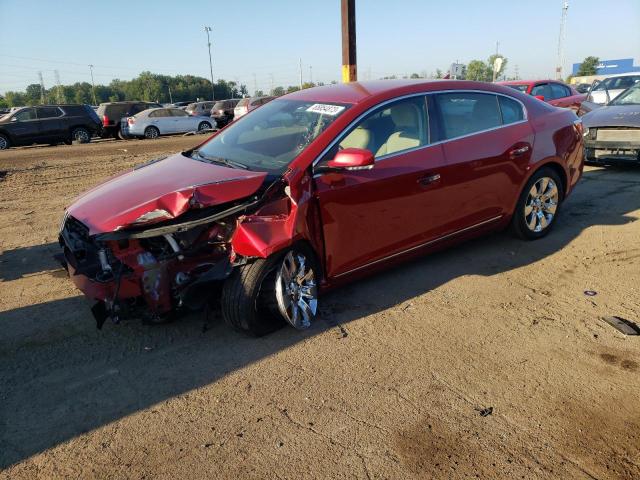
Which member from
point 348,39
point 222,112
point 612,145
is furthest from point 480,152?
point 222,112

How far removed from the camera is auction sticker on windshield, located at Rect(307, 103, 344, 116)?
3.97m

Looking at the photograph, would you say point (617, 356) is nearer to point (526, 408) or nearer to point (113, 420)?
point (526, 408)

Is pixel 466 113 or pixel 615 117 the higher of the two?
pixel 466 113

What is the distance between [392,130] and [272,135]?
99cm

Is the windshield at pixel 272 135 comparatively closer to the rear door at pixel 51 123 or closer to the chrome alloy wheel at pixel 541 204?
the chrome alloy wheel at pixel 541 204

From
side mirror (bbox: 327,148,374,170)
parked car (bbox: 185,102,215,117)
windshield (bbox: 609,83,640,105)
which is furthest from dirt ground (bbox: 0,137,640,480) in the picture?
parked car (bbox: 185,102,215,117)

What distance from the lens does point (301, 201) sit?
3471 mm

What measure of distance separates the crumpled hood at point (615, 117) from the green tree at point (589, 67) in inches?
2881

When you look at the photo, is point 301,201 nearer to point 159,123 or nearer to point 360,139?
point 360,139

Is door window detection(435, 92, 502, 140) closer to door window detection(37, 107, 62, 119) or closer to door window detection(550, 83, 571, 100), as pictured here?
door window detection(550, 83, 571, 100)

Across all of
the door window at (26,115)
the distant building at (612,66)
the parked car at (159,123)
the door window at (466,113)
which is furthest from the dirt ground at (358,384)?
the distant building at (612,66)

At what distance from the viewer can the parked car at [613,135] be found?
319 inches

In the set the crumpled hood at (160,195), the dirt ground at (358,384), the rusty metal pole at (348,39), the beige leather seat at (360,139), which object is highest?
the rusty metal pole at (348,39)

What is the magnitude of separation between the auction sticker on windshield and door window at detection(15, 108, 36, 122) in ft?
62.7
